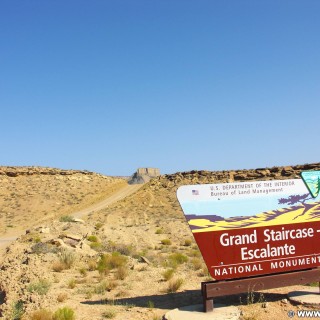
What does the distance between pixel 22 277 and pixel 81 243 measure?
5072 mm

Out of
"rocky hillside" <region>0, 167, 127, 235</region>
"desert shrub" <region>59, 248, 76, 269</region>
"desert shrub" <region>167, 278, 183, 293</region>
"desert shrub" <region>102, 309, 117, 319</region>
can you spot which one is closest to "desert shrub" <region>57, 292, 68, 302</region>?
"desert shrub" <region>102, 309, 117, 319</region>

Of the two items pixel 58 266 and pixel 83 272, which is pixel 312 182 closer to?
pixel 83 272

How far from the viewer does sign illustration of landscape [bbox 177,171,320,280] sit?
26.6 feet

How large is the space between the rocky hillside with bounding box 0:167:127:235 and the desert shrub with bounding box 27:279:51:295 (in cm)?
2832

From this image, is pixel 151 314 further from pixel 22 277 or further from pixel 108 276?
pixel 22 277

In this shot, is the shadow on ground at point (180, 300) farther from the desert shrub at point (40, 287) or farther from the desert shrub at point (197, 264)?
the desert shrub at point (197, 264)

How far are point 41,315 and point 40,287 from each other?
2.40 metres

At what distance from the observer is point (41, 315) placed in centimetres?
841

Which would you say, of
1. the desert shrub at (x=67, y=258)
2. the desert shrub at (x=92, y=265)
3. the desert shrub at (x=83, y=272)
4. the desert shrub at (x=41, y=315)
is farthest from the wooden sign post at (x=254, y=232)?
the desert shrub at (x=67, y=258)

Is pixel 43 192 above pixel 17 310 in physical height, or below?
above

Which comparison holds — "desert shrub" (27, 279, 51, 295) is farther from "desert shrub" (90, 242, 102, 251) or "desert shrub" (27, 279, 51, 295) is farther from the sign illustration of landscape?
"desert shrub" (90, 242, 102, 251)

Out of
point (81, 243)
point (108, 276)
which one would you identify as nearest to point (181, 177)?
point (81, 243)

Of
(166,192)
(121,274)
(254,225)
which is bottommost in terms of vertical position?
(121,274)

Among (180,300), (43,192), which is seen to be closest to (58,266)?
(180,300)
